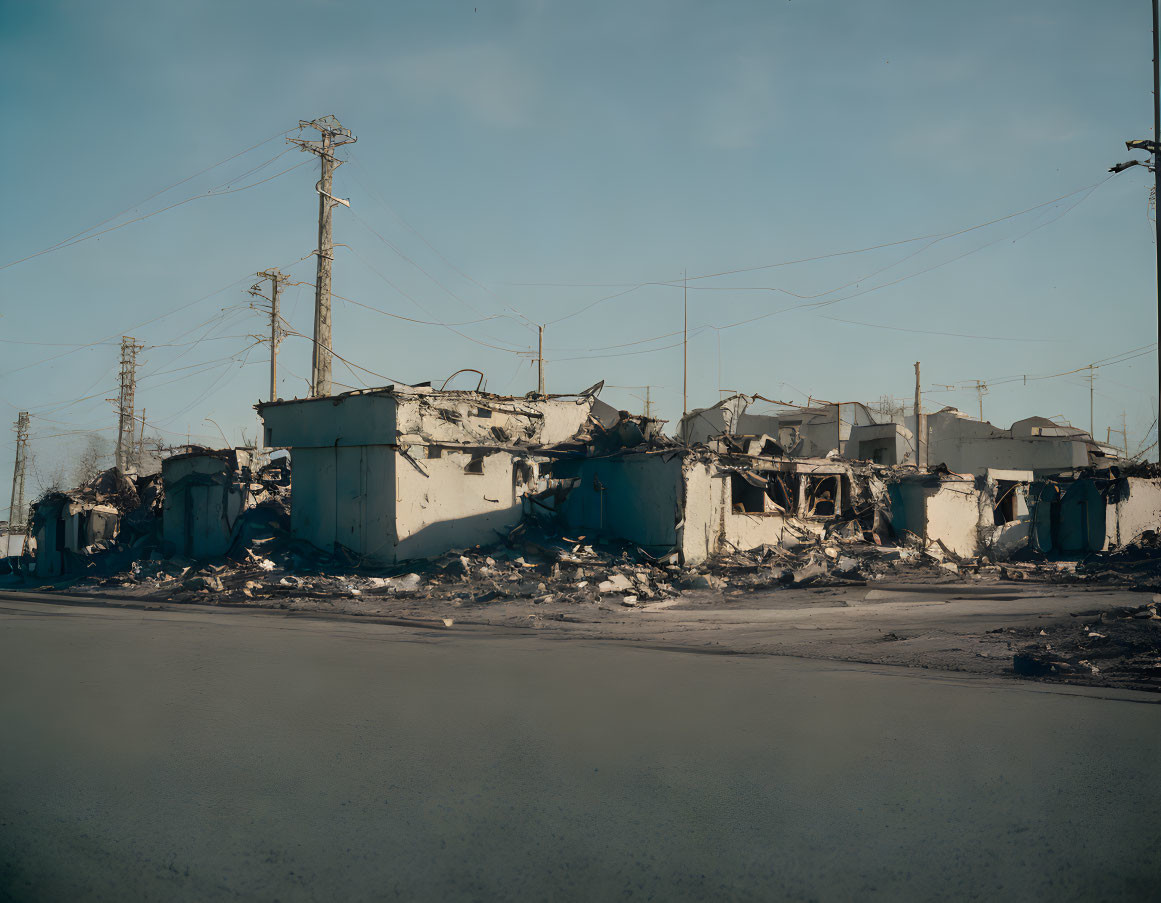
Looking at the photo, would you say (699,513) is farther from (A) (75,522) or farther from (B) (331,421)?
(A) (75,522)

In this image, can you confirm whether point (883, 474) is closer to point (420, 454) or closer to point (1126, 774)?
point (420, 454)

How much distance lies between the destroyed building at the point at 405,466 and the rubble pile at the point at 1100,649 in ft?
46.0

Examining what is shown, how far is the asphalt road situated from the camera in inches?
137

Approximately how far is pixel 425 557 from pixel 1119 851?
1814 cm

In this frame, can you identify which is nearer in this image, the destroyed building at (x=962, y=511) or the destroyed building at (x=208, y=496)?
the destroyed building at (x=208, y=496)

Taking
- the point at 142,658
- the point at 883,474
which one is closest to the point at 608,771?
the point at 142,658

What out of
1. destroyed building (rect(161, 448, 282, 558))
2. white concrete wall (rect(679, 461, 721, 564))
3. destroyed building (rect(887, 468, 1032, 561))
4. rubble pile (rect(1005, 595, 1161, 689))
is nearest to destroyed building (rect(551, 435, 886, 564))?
white concrete wall (rect(679, 461, 721, 564))

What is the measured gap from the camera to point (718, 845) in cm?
379

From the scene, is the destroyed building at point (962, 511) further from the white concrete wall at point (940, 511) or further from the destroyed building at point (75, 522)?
the destroyed building at point (75, 522)

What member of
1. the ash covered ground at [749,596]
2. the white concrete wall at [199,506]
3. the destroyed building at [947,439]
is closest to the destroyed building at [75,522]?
the ash covered ground at [749,596]

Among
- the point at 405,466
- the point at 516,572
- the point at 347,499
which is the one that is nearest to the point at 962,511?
the point at 516,572

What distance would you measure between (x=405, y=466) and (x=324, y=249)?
917 cm

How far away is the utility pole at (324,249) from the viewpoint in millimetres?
24506

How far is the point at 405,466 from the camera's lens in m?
20.5
